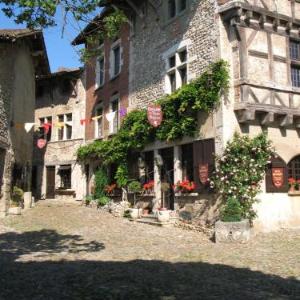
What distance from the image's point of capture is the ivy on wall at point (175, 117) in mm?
11641

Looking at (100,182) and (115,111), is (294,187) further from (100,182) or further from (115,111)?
(115,111)

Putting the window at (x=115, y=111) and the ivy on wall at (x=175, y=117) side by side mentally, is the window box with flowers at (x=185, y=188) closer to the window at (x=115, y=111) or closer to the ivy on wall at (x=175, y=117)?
the ivy on wall at (x=175, y=117)

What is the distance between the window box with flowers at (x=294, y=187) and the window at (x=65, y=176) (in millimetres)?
12599

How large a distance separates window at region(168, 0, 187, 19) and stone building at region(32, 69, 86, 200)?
334 inches

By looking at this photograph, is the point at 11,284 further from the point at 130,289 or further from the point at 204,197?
the point at 204,197

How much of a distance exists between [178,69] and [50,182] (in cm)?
1218

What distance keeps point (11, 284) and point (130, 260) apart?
2.53m

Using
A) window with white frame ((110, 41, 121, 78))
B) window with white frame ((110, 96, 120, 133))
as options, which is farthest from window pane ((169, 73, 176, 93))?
window with white frame ((110, 41, 121, 78))

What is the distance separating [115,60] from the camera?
62.9ft

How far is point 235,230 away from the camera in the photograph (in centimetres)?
991

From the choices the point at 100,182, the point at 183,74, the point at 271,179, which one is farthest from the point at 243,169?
the point at 100,182

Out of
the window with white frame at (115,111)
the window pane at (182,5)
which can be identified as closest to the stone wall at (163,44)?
the window pane at (182,5)

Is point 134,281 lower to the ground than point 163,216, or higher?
lower

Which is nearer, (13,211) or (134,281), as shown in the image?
(134,281)
